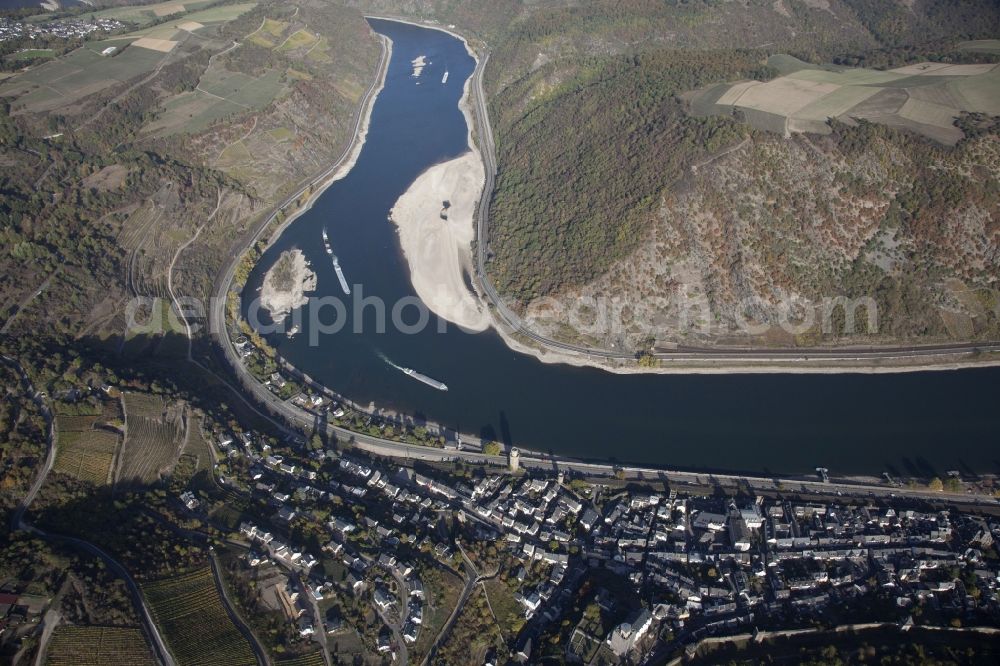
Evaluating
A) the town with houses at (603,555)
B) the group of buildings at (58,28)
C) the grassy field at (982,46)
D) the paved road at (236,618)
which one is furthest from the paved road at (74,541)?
the grassy field at (982,46)

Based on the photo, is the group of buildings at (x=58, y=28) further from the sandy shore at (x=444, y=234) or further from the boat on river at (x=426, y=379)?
the boat on river at (x=426, y=379)

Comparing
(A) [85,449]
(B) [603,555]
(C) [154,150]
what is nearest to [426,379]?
(B) [603,555]

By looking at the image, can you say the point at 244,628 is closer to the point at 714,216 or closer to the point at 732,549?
the point at 732,549

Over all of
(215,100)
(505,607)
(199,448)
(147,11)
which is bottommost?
(505,607)

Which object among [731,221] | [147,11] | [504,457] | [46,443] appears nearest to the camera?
[46,443]

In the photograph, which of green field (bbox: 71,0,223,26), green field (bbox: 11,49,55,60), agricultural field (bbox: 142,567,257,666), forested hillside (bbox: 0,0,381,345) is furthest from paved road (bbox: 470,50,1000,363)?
green field (bbox: 71,0,223,26)

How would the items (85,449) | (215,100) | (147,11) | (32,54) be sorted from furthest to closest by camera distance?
(147,11), (32,54), (215,100), (85,449)

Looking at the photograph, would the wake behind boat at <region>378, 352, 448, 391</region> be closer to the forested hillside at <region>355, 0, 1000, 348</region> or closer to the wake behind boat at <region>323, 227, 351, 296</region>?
the forested hillside at <region>355, 0, 1000, 348</region>

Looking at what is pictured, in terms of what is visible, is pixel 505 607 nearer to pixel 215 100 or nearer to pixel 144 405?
pixel 144 405
